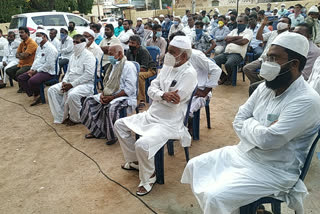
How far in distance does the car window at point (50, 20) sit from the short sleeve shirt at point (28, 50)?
404cm

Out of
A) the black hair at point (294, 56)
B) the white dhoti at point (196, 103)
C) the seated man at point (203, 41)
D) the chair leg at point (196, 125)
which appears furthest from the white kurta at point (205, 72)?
the seated man at point (203, 41)

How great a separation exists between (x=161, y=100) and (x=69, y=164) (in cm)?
165

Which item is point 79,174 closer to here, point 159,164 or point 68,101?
point 159,164

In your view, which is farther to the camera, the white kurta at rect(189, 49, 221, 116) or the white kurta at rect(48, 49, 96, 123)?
the white kurta at rect(48, 49, 96, 123)

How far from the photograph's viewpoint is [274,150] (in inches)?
74.5


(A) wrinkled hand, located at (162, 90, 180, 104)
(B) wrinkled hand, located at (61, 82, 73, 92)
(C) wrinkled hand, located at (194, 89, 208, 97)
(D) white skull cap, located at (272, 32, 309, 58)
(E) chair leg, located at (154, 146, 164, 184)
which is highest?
(D) white skull cap, located at (272, 32, 309, 58)

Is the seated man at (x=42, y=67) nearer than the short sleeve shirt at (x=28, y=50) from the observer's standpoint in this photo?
Yes

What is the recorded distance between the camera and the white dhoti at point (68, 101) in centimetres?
471

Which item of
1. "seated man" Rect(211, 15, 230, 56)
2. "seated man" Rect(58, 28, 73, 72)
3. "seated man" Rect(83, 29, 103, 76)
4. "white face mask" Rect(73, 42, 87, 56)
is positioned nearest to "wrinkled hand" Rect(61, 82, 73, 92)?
"white face mask" Rect(73, 42, 87, 56)

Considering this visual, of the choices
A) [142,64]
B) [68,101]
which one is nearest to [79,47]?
[68,101]

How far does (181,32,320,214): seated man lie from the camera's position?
5.83 ft

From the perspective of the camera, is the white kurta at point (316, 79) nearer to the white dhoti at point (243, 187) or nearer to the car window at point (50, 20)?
the white dhoti at point (243, 187)

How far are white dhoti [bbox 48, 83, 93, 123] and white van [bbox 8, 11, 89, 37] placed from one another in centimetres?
583

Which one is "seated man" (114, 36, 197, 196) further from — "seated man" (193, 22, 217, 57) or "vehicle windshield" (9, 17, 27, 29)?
"vehicle windshield" (9, 17, 27, 29)
